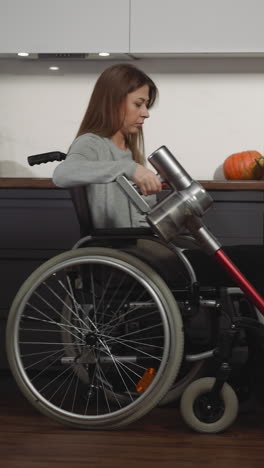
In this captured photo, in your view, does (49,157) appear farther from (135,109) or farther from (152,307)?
(152,307)

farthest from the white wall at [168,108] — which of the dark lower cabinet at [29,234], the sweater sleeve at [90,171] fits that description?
the sweater sleeve at [90,171]

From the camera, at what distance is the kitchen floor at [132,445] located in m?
1.85

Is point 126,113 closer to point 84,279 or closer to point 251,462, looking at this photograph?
point 84,279

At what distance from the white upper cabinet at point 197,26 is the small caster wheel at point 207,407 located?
4.86 feet

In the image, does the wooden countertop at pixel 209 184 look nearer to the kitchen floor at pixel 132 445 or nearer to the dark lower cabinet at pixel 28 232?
the dark lower cabinet at pixel 28 232

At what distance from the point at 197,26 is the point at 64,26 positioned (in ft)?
1.67

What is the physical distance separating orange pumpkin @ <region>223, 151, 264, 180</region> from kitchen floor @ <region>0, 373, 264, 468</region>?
1.02 m

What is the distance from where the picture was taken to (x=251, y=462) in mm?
1867

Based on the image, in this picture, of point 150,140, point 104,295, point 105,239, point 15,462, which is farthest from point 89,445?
point 150,140

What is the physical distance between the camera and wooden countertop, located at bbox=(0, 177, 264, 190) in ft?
9.23

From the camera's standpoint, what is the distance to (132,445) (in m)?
1.99

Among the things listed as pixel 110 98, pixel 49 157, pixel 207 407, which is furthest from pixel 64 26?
pixel 207 407

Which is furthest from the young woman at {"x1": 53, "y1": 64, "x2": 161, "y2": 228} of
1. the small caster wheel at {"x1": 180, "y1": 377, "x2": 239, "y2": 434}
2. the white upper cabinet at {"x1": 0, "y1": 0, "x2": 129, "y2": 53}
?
the white upper cabinet at {"x1": 0, "y1": 0, "x2": 129, "y2": 53}

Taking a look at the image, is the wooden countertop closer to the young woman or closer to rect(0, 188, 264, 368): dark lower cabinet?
rect(0, 188, 264, 368): dark lower cabinet
